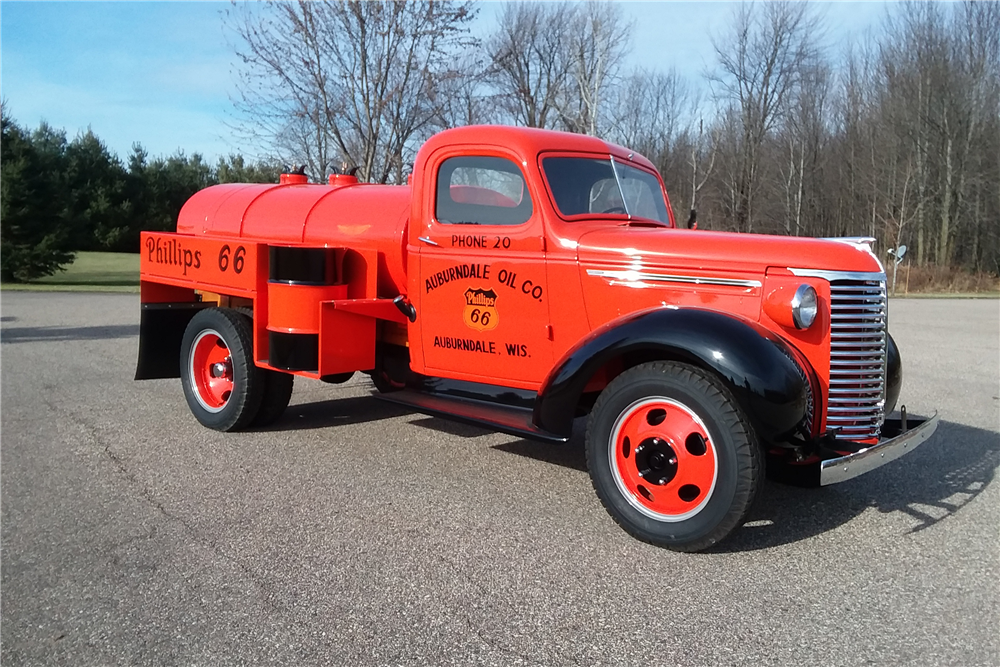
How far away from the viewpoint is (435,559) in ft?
11.9

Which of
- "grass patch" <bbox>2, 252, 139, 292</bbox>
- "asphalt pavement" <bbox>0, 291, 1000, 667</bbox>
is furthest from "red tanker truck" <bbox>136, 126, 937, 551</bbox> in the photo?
"grass patch" <bbox>2, 252, 139, 292</bbox>

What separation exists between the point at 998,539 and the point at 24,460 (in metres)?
5.79

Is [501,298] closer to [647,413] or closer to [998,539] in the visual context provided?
[647,413]

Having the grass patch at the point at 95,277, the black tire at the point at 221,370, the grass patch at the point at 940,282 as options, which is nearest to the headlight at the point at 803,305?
the black tire at the point at 221,370

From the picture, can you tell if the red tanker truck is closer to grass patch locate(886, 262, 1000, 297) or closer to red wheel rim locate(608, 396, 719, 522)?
red wheel rim locate(608, 396, 719, 522)

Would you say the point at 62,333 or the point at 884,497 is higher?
the point at 62,333

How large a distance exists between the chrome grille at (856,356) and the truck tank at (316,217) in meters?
2.81

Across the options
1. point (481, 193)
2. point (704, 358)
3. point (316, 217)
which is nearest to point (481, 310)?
point (481, 193)

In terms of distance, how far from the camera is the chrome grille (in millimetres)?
3883

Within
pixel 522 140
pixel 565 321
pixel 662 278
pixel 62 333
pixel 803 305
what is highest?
pixel 522 140

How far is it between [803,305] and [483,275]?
187 cm

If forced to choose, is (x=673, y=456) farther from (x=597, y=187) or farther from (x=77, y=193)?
(x=77, y=193)

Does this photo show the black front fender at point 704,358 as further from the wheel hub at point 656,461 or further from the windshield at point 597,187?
the windshield at point 597,187

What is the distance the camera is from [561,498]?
454 centimetres
